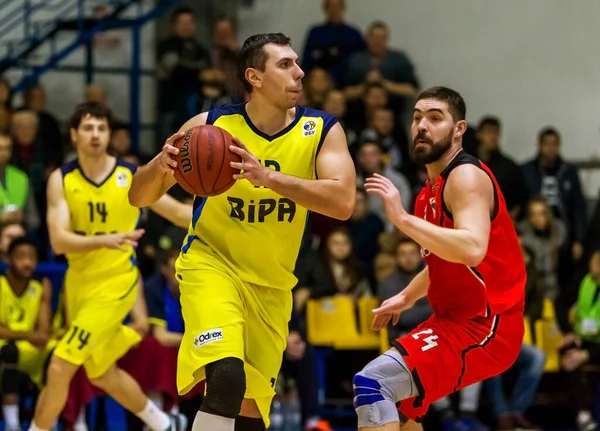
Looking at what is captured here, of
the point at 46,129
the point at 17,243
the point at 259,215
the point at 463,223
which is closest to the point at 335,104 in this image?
the point at 46,129

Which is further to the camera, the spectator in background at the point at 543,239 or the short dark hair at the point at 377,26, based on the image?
the short dark hair at the point at 377,26

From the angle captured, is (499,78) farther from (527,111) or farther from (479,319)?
(479,319)

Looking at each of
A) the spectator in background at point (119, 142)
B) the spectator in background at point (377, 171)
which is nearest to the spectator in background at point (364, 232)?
the spectator in background at point (377, 171)

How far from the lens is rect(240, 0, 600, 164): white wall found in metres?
12.9

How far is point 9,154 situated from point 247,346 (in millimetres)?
5857

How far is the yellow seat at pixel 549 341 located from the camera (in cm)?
1050

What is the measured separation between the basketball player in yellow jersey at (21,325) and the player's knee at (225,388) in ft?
13.5

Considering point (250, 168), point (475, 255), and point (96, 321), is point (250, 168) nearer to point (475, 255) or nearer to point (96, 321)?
point (475, 255)

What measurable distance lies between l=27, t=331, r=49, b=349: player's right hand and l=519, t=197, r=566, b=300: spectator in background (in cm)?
461

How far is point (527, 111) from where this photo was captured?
521 inches

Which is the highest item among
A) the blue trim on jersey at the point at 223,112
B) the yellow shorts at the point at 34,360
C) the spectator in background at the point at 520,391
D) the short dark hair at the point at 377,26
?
the short dark hair at the point at 377,26

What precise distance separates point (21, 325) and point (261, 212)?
4241mm

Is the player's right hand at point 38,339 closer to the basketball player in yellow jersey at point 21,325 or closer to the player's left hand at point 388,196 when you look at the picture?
the basketball player in yellow jersey at point 21,325

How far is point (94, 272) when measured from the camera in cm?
781
